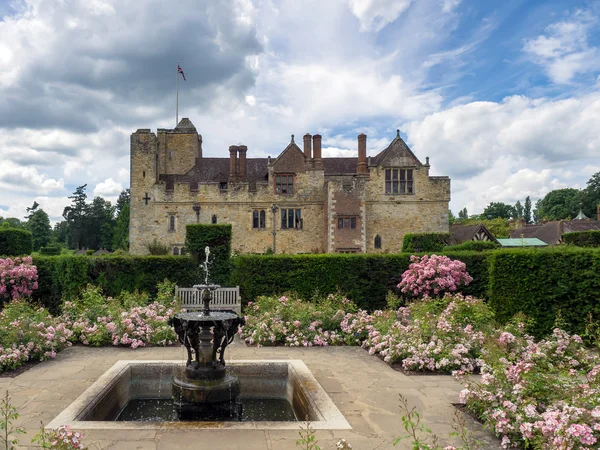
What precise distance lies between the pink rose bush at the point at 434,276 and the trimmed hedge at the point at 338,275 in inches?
27.9

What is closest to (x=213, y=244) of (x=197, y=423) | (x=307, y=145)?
(x=197, y=423)

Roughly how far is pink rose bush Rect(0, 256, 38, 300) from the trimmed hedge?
20.2 feet

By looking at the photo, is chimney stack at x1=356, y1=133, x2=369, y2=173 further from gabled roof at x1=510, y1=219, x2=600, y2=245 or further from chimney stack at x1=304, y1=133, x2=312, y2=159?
gabled roof at x1=510, y1=219, x2=600, y2=245

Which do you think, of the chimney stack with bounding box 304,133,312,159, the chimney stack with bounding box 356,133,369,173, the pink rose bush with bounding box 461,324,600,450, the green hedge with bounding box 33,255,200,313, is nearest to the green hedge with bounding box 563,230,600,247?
the pink rose bush with bounding box 461,324,600,450

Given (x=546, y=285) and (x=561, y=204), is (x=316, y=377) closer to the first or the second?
(x=546, y=285)

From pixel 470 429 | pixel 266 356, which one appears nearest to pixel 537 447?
pixel 470 429

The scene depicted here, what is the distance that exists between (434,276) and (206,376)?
783 centimetres

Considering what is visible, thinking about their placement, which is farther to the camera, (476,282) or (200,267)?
(200,267)

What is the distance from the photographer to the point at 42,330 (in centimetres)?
884

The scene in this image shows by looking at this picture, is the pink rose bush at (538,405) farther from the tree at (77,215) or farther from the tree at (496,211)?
the tree at (496,211)

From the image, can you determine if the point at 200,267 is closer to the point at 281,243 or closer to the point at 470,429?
the point at 470,429

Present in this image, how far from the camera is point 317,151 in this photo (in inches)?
1268

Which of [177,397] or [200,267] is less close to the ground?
[200,267]

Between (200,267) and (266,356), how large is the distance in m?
6.64
